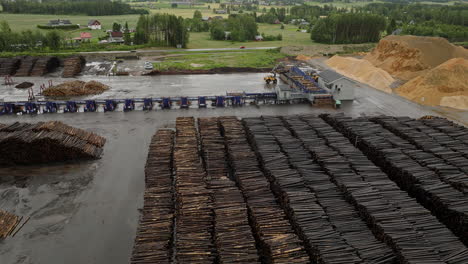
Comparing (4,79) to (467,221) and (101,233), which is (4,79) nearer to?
(101,233)

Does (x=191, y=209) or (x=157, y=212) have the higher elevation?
(x=191, y=209)

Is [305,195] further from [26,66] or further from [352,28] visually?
[352,28]

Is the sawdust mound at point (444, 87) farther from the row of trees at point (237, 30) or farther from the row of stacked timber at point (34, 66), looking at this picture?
→ the row of trees at point (237, 30)

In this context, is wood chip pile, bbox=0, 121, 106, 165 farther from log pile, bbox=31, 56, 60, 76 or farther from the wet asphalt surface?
log pile, bbox=31, 56, 60, 76

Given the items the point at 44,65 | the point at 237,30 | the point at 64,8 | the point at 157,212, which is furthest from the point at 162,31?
the point at 64,8

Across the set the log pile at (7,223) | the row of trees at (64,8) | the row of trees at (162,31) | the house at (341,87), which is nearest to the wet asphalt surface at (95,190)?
the log pile at (7,223)

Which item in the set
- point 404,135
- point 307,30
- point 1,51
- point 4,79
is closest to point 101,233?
point 404,135

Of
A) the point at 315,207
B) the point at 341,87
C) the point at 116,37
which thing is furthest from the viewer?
the point at 116,37
